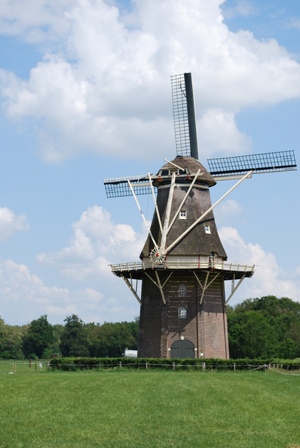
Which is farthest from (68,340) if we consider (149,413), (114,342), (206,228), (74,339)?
(149,413)

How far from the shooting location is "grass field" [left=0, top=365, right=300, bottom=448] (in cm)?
1788

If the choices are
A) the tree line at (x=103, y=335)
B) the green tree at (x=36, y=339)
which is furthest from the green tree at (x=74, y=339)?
the green tree at (x=36, y=339)

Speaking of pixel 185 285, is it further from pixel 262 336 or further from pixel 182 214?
pixel 262 336

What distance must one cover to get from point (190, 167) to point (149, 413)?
2659 centimetres

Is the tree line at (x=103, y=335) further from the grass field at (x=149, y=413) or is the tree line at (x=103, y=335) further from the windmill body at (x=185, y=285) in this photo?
→ the grass field at (x=149, y=413)

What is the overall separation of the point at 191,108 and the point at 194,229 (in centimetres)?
891

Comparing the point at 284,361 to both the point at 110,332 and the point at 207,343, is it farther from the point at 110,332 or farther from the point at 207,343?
the point at 110,332

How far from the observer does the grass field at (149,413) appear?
704 inches

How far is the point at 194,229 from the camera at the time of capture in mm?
45719

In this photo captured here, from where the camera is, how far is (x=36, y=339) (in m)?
107

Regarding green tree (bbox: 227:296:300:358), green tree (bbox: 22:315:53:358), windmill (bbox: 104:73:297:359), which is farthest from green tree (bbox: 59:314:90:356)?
windmill (bbox: 104:73:297:359)

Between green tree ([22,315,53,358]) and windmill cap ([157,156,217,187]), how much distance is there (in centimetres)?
6501

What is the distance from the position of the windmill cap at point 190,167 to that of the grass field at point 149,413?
1669cm

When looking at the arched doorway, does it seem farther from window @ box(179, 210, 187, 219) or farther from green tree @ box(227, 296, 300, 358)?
green tree @ box(227, 296, 300, 358)
